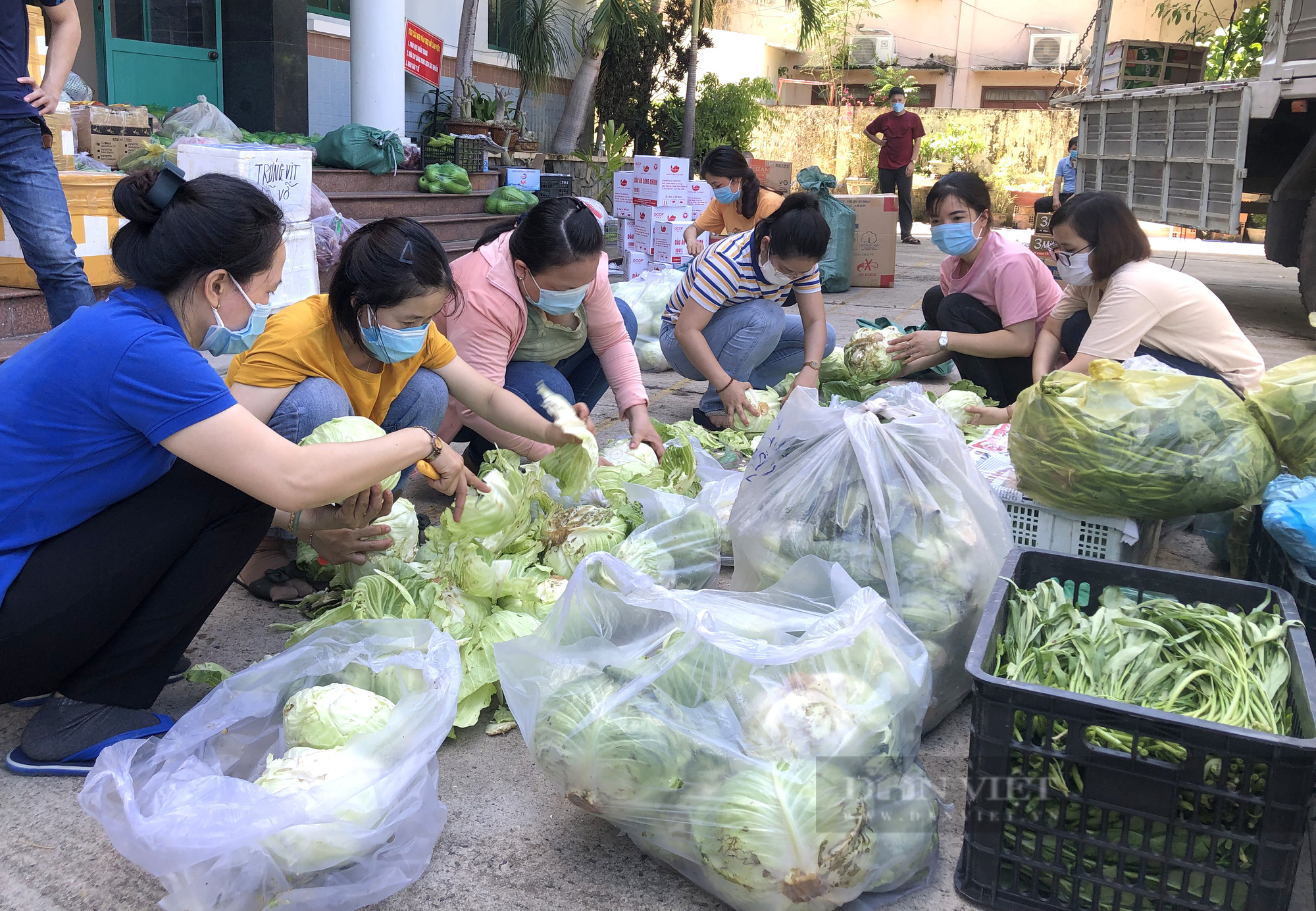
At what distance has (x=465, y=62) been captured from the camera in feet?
33.7

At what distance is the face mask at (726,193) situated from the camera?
20.6 feet

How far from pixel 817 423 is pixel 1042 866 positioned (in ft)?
3.46

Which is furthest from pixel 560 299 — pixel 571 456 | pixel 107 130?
pixel 107 130

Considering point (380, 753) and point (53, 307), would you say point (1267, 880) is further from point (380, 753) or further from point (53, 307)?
point (53, 307)

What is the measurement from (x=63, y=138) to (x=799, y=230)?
3.54 m

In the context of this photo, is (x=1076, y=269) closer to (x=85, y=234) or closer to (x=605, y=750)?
(x=605, y=750)

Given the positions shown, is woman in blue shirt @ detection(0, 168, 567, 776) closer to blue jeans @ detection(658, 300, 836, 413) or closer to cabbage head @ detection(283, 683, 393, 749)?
cabbage head @ detection(283, 683, 393, 749)

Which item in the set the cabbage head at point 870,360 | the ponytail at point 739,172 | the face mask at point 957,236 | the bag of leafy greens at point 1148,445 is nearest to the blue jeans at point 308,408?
the bag of leafy greens at point 1148,445

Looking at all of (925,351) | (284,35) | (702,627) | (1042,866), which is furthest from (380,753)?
(284,35)

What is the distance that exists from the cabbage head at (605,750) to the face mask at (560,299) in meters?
1.78

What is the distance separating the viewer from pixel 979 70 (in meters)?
25.4

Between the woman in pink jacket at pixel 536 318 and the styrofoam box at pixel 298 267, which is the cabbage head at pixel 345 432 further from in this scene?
the styrofoam box at pixel 298 267

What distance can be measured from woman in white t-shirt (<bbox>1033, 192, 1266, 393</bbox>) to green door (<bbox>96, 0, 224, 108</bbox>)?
7376 mm

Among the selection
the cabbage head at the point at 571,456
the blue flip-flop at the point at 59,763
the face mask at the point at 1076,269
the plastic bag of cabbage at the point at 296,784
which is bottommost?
the blue flip-flop at the point at 59,763
